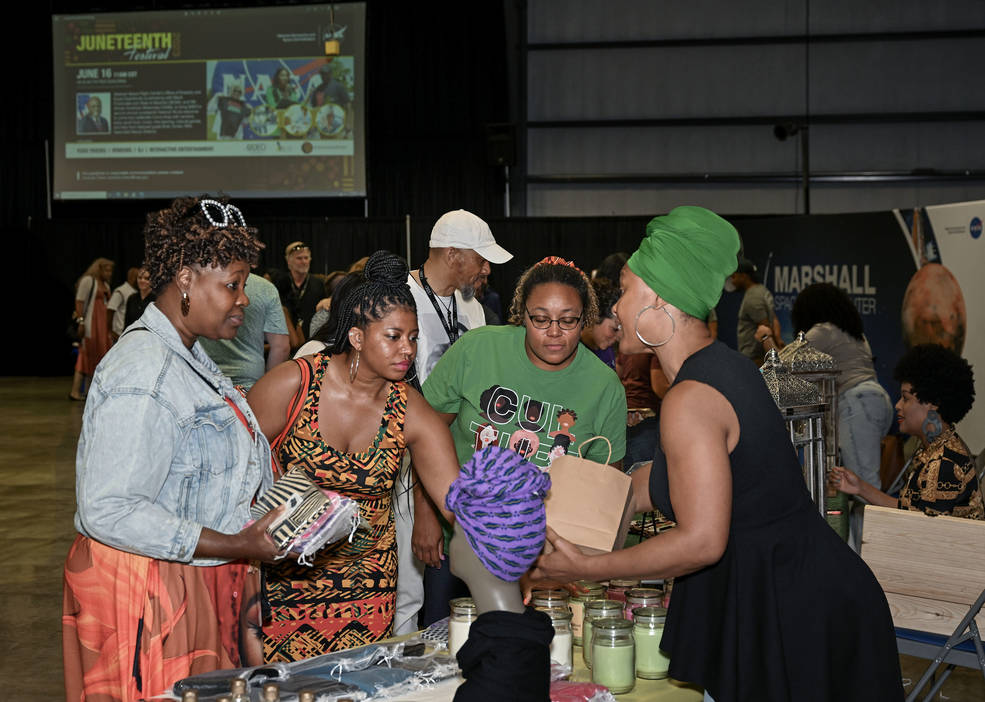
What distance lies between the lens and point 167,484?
195 centimetres

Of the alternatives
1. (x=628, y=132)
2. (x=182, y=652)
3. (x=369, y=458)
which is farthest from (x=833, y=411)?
(x=628, y=132)

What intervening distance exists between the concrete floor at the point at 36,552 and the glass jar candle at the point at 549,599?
87.5 inches

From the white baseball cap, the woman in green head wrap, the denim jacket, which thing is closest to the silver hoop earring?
the woman in green head wrap

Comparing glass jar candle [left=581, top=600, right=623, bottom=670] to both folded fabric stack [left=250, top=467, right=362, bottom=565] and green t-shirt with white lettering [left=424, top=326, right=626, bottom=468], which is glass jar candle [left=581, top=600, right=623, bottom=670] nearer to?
folded fabric stack [left=250, top=467, right=362, bottom=565]

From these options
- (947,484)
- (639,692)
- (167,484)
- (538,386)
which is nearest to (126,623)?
(167,484)

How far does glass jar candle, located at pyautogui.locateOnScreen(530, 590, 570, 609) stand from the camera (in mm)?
2182

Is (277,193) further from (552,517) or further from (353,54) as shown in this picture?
(552,517)

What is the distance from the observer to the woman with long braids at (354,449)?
8.13ft

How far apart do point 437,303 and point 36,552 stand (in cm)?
344

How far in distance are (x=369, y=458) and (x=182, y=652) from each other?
0.66 m

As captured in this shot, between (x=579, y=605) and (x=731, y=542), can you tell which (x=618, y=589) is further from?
(x=731, y=542)

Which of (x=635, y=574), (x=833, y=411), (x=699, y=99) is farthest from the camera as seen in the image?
(x=699, y=99)

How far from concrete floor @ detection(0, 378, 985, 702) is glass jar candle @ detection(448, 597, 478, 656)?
248cm

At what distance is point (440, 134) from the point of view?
15289 mm
